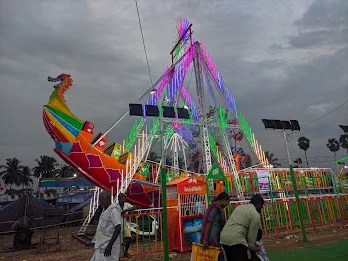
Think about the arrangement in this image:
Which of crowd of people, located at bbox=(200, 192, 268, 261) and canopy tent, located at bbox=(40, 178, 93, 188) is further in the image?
canopy tent, located at bbox=(40, 178, 93, 188)

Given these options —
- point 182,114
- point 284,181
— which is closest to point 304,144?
point 284,181

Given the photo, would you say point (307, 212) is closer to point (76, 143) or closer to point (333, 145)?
point (76, 143)

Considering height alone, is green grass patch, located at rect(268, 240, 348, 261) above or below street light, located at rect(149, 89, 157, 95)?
below

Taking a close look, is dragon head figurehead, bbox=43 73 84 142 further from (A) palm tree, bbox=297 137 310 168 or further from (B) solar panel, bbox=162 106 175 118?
(A) palm tree, bbox=297 137 310 168

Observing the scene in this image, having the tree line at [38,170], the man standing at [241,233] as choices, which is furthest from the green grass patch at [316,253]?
the tree line at [38,170]

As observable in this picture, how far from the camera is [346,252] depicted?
6.48m

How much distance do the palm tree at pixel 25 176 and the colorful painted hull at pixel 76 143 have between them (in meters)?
59.4

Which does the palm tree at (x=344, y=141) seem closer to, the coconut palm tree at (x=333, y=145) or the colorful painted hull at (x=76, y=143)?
the coconut palm tree at (x=333, y=145)

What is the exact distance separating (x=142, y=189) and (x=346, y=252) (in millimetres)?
8972

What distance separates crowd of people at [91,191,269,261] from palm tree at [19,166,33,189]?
222ft

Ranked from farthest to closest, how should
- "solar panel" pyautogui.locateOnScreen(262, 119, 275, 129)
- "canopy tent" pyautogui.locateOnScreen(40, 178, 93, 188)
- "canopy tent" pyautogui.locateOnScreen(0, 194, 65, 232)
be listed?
1. "canopy tent" pyautogui.locateOnScreen(40, 178, 93, 188)
2. "canopy tent" pyautogui.locateOnScreen(0, 194, 65, 232)
3. "solar panel" pyautogui.locateOnScreen(262, 119, 275, 129)

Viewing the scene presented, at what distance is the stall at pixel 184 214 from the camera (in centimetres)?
773

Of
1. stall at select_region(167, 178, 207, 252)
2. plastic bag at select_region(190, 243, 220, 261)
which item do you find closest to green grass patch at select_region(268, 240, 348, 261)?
stall at select_region(167, 178, 207, 252)

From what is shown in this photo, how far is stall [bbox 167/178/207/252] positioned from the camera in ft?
25.4
